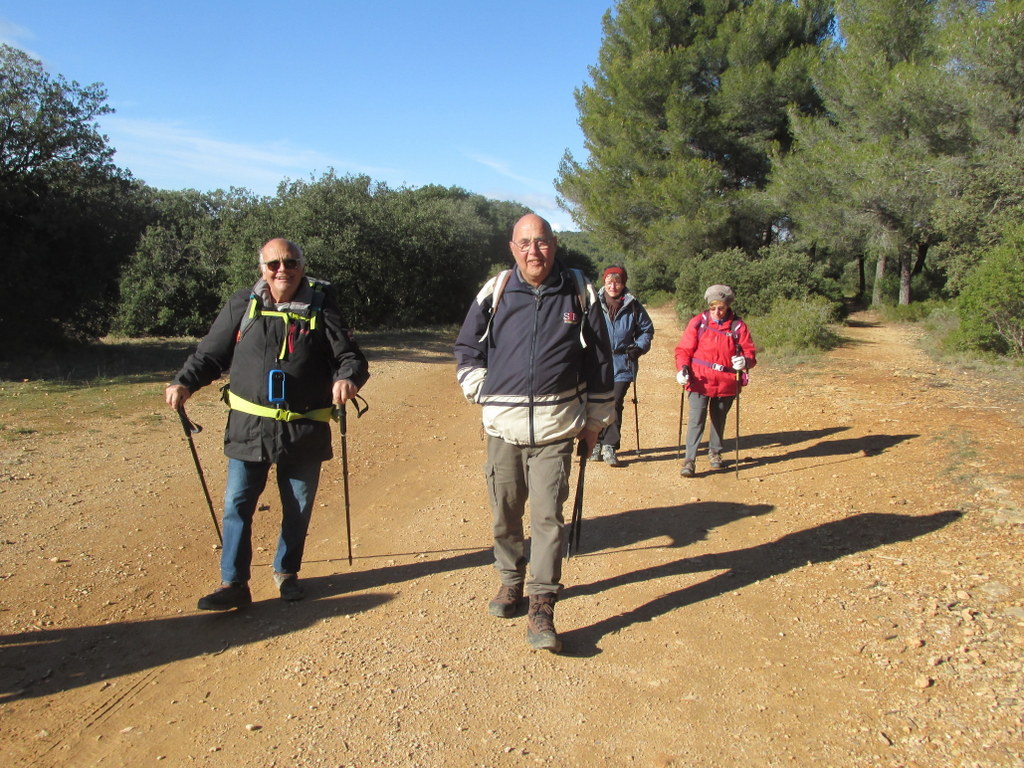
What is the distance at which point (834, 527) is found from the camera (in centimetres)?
552

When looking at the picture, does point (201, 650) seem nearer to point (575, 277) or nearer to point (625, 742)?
point (625, 742)

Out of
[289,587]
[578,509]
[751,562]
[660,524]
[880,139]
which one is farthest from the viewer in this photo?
[880,139]

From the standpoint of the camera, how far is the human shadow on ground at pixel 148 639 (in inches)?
136

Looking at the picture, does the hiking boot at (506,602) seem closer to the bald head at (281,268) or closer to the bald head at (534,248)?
the bald head at (534,248)

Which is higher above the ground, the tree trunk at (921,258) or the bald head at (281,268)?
the tree trunk at (921,258)

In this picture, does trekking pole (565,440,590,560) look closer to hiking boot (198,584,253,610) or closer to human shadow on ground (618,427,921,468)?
hiking boot (198,584,253,610)

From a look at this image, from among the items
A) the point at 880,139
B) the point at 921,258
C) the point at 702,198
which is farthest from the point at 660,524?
the point at 921,258

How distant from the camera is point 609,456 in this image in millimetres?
7375

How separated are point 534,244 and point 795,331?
1308cm

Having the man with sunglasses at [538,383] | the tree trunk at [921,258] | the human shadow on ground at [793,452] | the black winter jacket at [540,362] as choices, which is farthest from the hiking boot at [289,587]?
the tree trunk at [921,258]

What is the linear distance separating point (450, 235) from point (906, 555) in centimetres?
2707

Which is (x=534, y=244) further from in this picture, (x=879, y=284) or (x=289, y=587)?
(x=879, y=284)

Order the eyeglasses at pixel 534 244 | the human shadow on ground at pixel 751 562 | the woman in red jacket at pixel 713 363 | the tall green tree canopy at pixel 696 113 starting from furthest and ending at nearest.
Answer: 1. the tall green tree canopy at pixel 696 113
2. the woman in red jacket at pixel 713 363
3. the human shadow on ground at pixel 751 562
4. the eyeglasses at pixel 534 244

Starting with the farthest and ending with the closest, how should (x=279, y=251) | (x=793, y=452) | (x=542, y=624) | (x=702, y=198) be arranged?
(x=702, y=198) → (x=793, y=452) → (x=279, y=251) → (x=542, y=624)
